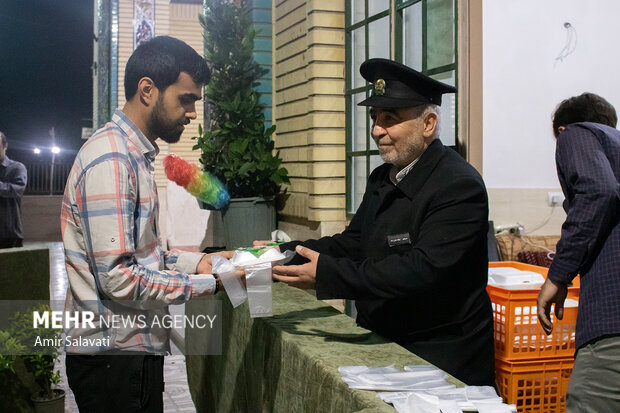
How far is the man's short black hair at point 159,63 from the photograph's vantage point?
2.38 metres

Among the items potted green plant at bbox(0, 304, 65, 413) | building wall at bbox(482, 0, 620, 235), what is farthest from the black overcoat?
potted green plant at bbox(0, 304, 65, 413)

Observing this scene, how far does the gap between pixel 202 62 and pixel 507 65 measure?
3188 millimetres

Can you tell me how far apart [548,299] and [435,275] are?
32.4 inches

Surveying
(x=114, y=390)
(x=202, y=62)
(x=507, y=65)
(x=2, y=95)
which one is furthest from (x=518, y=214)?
(x=2, y=95)

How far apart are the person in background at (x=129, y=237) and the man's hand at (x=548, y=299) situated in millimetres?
1485

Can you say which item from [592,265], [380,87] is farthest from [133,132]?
[592,265]

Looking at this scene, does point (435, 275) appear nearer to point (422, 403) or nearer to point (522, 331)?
point (422, 403)

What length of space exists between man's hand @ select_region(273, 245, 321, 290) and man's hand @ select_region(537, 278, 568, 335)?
1107mm

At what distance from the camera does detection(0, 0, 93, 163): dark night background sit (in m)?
50.3

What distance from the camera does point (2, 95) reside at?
53062mm

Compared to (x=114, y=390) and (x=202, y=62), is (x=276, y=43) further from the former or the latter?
(x=114, y=390)

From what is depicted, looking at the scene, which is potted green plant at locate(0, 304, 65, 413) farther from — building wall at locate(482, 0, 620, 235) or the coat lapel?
building wall at locate(482, 0, 620, 235)

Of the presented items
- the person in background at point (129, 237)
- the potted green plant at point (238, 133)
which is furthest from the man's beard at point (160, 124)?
the potted green plant at point (238, 133)
